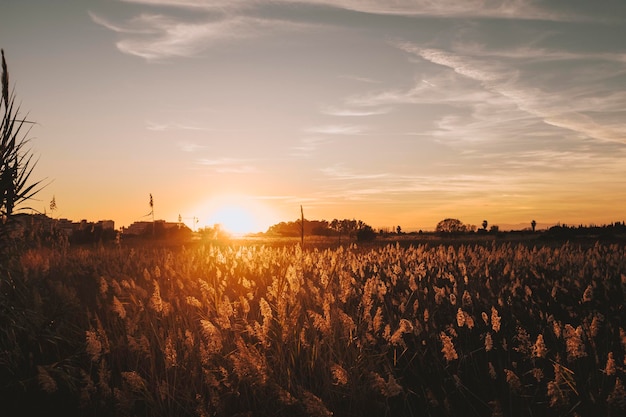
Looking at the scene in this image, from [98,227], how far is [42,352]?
76.3 ft

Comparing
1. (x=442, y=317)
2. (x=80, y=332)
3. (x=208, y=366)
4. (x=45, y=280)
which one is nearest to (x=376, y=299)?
(x=442, y=317)

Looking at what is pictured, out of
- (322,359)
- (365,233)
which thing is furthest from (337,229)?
(322,359)

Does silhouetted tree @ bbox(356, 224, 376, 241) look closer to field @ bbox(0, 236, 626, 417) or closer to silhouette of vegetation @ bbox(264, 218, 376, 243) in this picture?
silhouette of vegetation @ bbox(264, 218, 376, 243)

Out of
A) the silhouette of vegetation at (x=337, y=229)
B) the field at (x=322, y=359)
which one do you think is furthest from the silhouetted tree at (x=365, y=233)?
the field at (x=322, y=359)

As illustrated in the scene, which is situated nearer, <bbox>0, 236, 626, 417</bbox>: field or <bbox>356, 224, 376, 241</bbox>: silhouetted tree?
<bbox>0, 236, 626, 417</bbox>: field

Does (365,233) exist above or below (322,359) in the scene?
above

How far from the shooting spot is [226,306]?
455cm

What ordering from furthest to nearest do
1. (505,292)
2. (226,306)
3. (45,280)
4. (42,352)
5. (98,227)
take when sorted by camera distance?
1. (98,227)
2. (45,280)
3. (505,292)
4. (42,352)
5. (226,306)

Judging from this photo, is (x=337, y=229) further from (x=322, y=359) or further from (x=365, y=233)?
(x=322, y=359)

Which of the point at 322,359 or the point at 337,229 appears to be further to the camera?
the point at 337,229

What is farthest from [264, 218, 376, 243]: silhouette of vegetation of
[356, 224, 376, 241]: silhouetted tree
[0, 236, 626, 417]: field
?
[0, 236, 626, 417]: field

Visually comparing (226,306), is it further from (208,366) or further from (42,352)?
(42,352)

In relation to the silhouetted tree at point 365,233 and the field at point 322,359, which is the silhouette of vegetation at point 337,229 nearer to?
the silhouetted tree at point 365,233

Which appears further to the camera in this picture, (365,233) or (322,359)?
(365,233)
